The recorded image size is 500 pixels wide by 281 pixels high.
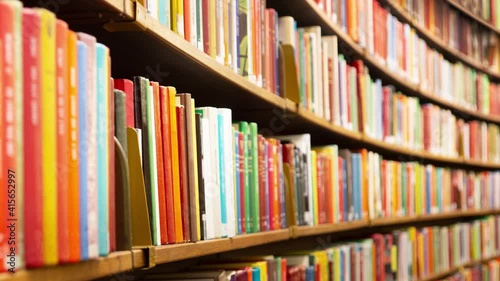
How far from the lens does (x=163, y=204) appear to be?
142cm

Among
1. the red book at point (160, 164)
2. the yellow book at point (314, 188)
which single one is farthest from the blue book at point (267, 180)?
the red book at point (160, 164)

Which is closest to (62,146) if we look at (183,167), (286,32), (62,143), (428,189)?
(62,143)

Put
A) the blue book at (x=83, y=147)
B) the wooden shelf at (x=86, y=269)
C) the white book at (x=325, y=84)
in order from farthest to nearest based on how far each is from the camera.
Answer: the white book at (x=325, y=84), the blue book at (x=83, y=147), the wooden shelf at (x=86, y=269)

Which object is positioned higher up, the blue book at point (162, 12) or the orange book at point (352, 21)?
the orange book at point (352, 21)

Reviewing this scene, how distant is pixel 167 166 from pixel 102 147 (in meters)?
0.35

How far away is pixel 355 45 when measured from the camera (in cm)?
321

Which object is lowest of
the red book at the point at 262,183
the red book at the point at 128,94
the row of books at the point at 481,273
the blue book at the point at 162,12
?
the row of books at the point at 481,273

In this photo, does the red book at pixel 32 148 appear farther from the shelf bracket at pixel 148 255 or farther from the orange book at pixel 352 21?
the orange book at pixel 352 21

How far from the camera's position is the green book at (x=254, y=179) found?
79.1 inches

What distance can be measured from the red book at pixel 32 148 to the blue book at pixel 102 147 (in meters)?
0.16

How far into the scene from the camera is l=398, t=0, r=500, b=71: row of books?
4454mm

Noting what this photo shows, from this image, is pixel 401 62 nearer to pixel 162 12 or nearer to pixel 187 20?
pixel 187 20

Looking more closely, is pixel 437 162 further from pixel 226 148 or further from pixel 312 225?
pixel 226 148

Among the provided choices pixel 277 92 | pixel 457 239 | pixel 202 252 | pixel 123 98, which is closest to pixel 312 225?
pixel 277 92
